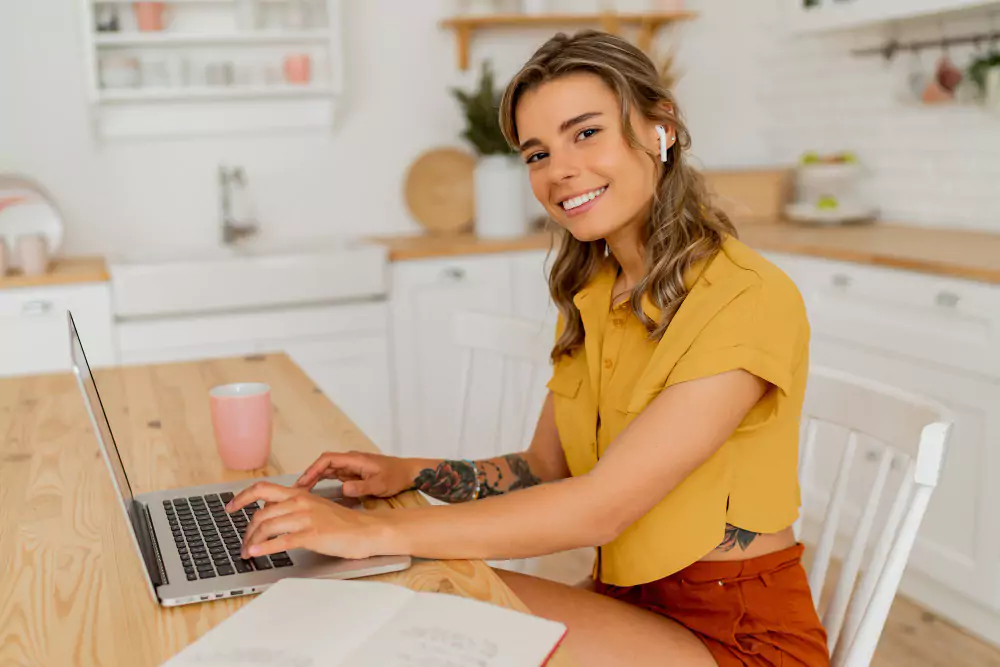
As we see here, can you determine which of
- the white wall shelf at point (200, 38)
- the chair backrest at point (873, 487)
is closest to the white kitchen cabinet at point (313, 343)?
the white wall shelf at point (200, 38)

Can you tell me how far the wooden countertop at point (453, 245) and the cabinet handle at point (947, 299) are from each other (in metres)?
1.30

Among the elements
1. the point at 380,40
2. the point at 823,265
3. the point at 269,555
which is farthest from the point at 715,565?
the point at 380,40

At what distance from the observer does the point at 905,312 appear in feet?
8.68

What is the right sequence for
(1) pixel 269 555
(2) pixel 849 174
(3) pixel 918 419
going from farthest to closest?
(2) pixel 849 174
(3) pixel 918 419
(1) pixel 269 555

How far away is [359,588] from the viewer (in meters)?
0.97

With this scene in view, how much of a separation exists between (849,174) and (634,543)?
2519 millimetres

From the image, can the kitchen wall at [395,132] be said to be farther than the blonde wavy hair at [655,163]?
Yes

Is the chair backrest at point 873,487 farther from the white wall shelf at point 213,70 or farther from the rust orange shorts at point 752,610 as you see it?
the white wall shelf at point 213,70

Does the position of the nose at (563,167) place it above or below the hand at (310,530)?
Result: above

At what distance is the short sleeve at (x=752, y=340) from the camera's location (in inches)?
48.7

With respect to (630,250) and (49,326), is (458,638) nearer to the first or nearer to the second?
(630,250)

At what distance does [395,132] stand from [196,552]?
115 inches

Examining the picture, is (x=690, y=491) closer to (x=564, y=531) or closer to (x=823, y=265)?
(x=564, y=531)

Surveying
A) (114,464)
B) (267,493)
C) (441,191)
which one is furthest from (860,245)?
(114,464)
